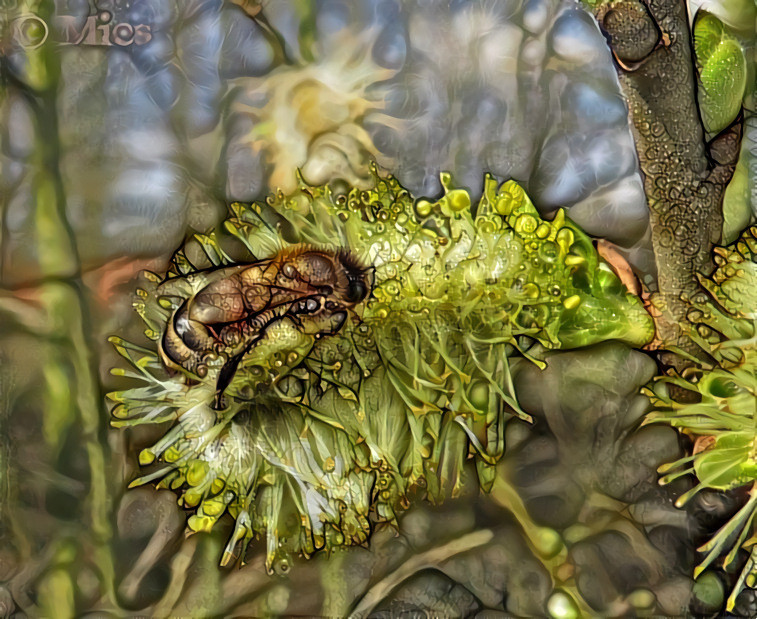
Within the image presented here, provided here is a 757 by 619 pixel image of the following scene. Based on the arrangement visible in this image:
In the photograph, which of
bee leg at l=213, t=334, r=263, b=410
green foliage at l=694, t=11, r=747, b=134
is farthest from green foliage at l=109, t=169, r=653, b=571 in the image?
green foliage at l=694, t=11, r=747, b=134

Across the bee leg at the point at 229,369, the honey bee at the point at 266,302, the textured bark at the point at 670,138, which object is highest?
the textured bark at the point at 670,138

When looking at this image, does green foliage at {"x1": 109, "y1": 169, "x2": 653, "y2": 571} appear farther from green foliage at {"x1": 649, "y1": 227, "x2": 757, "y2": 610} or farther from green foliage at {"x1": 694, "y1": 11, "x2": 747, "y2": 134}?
green foliage at {"x1": 694, "y1": 11, "x2": 747, "y2": 134}

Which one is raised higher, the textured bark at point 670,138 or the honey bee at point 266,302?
the textured bark at point 670,138

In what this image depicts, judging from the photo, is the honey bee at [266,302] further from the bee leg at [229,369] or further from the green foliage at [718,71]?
the green foliage at [718,71]

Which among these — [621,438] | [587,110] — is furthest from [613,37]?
[621,438]

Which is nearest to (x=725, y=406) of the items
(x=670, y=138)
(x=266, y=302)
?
(x=670, y=138)

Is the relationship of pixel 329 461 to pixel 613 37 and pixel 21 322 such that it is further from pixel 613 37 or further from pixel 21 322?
pixel 613 37

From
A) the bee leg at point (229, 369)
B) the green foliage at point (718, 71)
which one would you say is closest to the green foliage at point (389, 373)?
the bee leg at point (229, 369)
